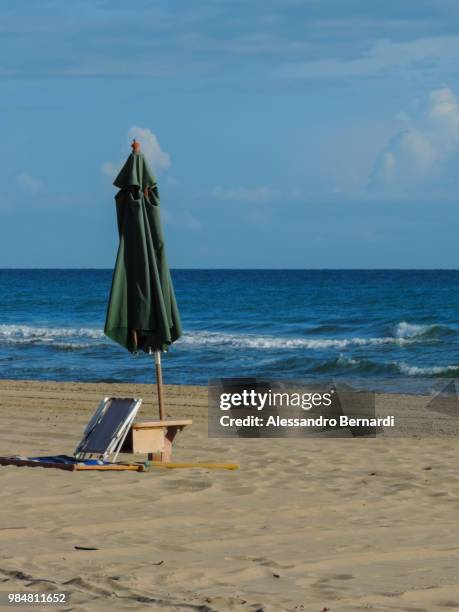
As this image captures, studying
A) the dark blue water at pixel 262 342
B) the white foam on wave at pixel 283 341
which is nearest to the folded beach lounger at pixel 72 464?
the dark blue water at pixel 262 342

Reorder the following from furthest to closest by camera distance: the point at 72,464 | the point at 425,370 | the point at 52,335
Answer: the point at 52,335 → the point at 425,370 → the point at 72,464

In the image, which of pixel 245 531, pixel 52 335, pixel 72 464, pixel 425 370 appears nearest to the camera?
pixel 245 531

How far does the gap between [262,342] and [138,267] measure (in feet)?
72.5

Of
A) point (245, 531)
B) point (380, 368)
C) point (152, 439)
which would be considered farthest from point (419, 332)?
point (245, 531)

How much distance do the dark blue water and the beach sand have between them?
1112 cm

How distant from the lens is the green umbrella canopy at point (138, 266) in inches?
327

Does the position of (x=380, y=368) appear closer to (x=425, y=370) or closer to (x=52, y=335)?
(x=425, y=370)

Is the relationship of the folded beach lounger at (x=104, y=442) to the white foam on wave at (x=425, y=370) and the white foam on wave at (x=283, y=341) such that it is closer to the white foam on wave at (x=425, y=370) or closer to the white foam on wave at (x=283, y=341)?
the white foam on wave at (x=425, y=370)

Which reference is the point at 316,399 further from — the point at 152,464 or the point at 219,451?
the point at 152,464

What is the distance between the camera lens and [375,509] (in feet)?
22.6

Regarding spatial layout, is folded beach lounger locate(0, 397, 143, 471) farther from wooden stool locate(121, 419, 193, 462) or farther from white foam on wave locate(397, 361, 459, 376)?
white foam on wave locate(397, 361, 459, 376)

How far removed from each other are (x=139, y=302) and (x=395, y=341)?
68.9 feet

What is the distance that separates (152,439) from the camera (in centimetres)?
843

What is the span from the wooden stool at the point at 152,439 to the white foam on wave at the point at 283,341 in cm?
1994
